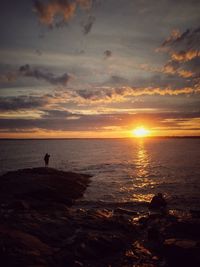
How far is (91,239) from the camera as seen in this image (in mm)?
16172

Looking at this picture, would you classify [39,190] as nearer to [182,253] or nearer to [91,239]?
[91,239]

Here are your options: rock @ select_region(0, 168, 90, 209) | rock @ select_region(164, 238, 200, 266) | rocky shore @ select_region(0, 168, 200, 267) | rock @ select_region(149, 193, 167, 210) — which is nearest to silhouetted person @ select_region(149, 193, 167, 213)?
rock @ select_region(149, 193, 167, 210)

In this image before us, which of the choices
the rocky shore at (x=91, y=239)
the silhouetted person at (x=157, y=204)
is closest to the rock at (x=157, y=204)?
the silhouetted person at (x=157, y=204)

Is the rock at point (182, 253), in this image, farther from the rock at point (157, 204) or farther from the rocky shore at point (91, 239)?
the rock at point (157, 204)

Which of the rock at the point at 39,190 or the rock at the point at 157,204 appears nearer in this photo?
the rock at the point at 39,190

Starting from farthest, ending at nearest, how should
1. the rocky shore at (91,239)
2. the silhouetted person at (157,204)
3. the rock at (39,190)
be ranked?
1. the silhouetted person at (157,204)
2. the rock at (39,190)
3. the rocky shore at (91,239)

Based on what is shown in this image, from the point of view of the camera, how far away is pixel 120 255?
15305 millimetres

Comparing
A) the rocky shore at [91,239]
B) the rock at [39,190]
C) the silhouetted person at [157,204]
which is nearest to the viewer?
the rocky shore at [91,239]

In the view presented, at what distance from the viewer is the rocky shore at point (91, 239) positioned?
45.1 feet

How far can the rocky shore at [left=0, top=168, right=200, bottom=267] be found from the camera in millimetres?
13742

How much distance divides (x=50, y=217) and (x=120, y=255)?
7485 mm

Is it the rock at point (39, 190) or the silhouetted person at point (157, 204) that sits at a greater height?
the rock at point (39, 190)

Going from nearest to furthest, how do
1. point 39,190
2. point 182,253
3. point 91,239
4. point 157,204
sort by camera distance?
point 182,253
point 91,239
point 157,204
point 39,190

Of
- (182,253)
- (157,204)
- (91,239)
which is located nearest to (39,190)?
(157,204)
